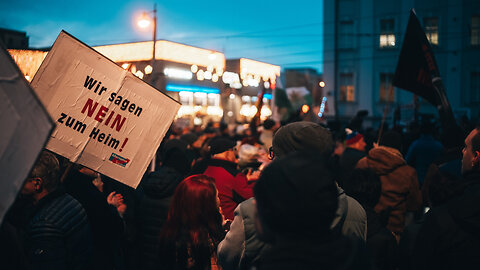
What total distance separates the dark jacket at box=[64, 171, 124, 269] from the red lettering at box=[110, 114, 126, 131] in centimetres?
65

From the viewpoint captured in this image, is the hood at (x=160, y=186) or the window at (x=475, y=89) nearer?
Answer: the hood at (x=160, y=186)

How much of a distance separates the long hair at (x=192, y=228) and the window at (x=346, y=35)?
26161mm

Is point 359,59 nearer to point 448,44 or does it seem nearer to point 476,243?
point 448,44

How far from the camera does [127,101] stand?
3.79m

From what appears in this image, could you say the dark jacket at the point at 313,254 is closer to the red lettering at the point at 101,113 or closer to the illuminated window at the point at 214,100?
the red lettering at the point at 101,113

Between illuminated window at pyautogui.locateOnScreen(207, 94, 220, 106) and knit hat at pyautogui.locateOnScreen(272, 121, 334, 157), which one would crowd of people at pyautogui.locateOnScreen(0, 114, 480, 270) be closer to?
knit hat at pyautogui.locateOnScreen(272, 121, 334, 157)

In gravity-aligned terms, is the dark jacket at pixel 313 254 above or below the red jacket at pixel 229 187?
above

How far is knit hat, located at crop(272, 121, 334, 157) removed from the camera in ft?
8.63

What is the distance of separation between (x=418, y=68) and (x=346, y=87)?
21965 mm

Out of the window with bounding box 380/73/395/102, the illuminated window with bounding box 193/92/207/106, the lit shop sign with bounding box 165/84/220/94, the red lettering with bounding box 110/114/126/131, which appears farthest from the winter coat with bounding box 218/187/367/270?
the illuminated window with bounding box 193/92/207/106

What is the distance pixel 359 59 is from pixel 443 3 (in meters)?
5.84

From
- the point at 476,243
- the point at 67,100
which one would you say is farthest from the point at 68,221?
the point at 476,243

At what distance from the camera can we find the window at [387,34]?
87.8 feet

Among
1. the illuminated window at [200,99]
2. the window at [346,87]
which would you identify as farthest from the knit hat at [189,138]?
the illuminated window at [200,99]
